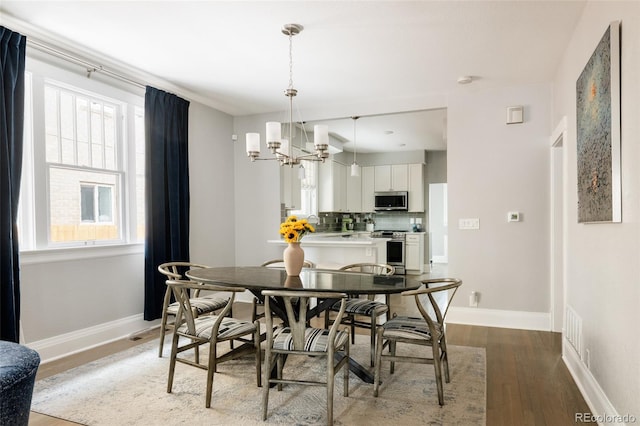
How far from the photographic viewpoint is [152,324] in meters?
4.26

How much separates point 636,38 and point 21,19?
12.7 feet

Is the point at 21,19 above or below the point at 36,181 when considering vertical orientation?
above

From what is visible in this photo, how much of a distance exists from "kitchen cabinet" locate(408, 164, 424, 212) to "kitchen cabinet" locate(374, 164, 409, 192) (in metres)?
0.10

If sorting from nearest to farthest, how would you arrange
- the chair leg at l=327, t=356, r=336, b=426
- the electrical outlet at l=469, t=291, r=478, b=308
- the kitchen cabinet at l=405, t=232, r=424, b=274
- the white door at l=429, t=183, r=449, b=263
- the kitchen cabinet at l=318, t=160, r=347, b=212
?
the chair leg at l=327, t=356, r=336, b=426, the electrical outlet at l=469, t=291, r=478, b=308, the kitchen cabinet at l=318, t=160, r=347, b=212, the kitchen cabinet at l=405, t=232, r=424, b=274, the white door at l=429, t=183, r=449, b=263

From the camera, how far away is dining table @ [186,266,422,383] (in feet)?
8.12

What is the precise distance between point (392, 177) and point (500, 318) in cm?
495

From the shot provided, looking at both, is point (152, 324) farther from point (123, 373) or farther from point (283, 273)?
point (283, 273)

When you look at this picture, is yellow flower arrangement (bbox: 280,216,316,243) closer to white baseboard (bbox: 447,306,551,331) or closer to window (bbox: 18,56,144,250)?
window (bbox: 18,56,144,250)

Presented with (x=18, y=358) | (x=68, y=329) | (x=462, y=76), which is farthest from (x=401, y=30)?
(x=68, y=329)

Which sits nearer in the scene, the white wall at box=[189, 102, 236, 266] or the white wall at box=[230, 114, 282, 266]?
the white wall at box=[189, 102, 236, 266]

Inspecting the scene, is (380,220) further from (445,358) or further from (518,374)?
(445,358)

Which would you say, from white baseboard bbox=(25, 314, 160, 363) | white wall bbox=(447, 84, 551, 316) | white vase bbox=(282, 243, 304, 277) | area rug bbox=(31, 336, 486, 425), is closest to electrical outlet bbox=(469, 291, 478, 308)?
white wall bbox=(447, 84, 551, 316)

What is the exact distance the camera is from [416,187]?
28.6 ft

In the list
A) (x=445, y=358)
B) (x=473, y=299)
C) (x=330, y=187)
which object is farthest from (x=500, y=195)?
(x=330, y=187)
